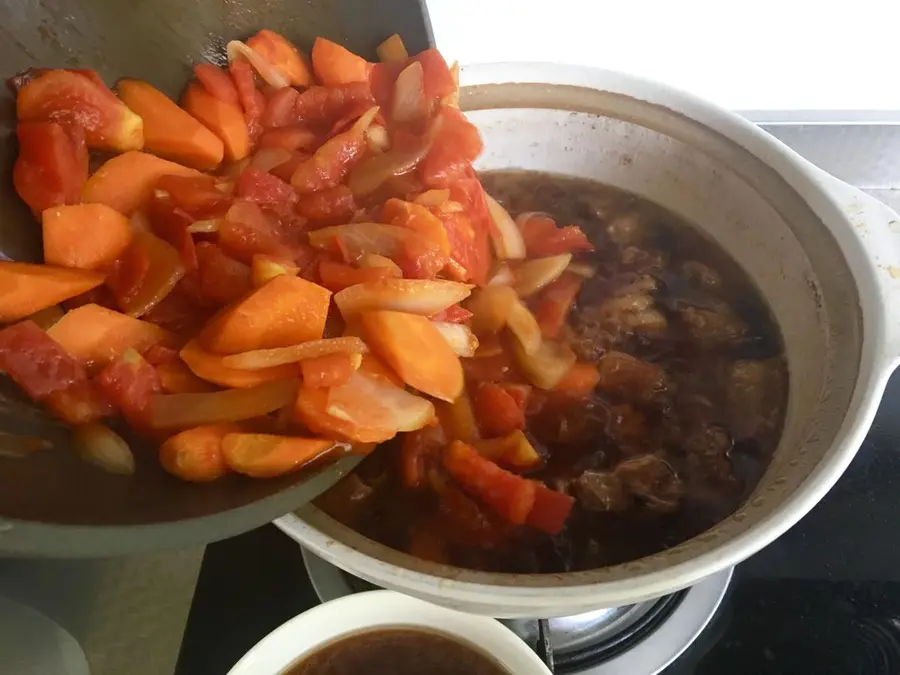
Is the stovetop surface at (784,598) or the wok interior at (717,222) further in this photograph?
the stovetop surface at (784,598)

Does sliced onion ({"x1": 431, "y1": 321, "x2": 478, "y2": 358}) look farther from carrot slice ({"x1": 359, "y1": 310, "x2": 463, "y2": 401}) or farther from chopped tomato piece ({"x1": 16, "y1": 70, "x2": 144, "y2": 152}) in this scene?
chopped tomato piece ({"x1": 16, "y1": 70, "x2": 144, "y2": 152})

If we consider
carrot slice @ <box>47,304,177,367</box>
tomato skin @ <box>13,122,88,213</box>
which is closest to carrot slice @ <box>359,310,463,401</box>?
carrot slice @ <box>47,304,177,367</box>

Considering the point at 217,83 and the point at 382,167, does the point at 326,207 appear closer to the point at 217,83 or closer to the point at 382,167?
the point at 382,167

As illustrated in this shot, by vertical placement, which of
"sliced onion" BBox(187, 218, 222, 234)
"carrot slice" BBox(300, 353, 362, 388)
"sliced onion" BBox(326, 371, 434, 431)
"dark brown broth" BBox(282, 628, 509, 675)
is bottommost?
"dark brown broth" BBox(282, 628, 509, 675)

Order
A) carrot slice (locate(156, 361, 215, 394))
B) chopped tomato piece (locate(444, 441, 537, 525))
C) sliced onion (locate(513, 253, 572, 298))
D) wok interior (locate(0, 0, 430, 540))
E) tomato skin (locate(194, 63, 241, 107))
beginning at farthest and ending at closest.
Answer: sliced onion (locate(513, 253, 572, 298)), tomato skin (locate(194, 63, 241, 107)), chopped tomato piece (locate(444, 441, 537, 525)), carrot slice (locate(156, 361, 215, 394)), wok interior (locate(0, 0, 430, 540))

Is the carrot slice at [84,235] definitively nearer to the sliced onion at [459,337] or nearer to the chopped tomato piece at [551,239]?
the sliced onion at [459,337]

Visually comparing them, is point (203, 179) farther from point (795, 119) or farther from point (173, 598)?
point (795, 119)

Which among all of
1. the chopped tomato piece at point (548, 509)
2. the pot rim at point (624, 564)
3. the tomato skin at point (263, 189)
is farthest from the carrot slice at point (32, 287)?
the chopped tomato piece at point (548, 509)
